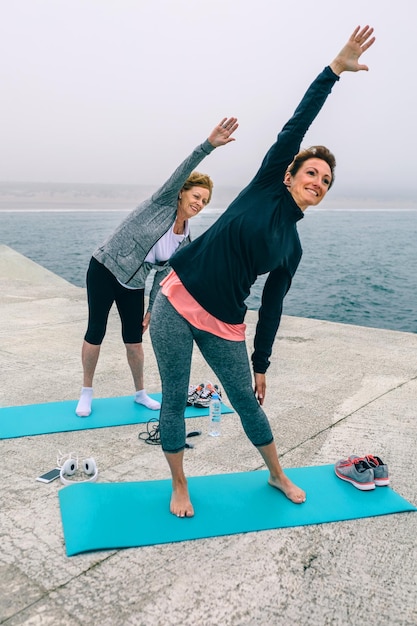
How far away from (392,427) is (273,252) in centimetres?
247

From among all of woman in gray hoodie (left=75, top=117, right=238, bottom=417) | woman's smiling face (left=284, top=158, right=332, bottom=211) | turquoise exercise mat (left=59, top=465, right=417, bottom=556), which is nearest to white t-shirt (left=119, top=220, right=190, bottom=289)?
A: woman in gray hoodie (left=75, top=117, right=238, bottom=417)

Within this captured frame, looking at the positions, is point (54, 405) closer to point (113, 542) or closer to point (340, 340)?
point (113, 542)

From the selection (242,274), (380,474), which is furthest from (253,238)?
(380,474)

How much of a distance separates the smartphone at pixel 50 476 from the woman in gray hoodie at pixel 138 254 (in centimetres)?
99

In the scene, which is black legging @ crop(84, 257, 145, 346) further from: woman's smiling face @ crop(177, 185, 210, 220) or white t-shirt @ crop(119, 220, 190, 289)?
woman's smiling face @ crop(177, 185, 210, 220)

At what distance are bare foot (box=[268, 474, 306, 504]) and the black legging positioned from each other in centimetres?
190

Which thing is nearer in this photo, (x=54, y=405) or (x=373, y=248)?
(x=54, y=405)

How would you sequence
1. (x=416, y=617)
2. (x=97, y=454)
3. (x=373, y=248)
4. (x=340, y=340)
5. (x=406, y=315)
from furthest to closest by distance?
(x=373, y=248), (x=406, y=315), (x=340, y=340), (x=97, y=454), (x=416, y=617)

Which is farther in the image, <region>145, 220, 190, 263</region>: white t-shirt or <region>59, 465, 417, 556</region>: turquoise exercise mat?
<region>145, 220, 190, 263</region>: white t-shirt

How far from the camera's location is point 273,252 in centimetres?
260

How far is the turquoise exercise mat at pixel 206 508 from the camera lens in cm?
274

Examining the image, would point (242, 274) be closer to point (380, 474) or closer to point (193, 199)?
point (193, 199)

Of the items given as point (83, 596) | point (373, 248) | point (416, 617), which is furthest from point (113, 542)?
point (373, 248)

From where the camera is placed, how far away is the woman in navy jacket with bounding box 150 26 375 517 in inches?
101
